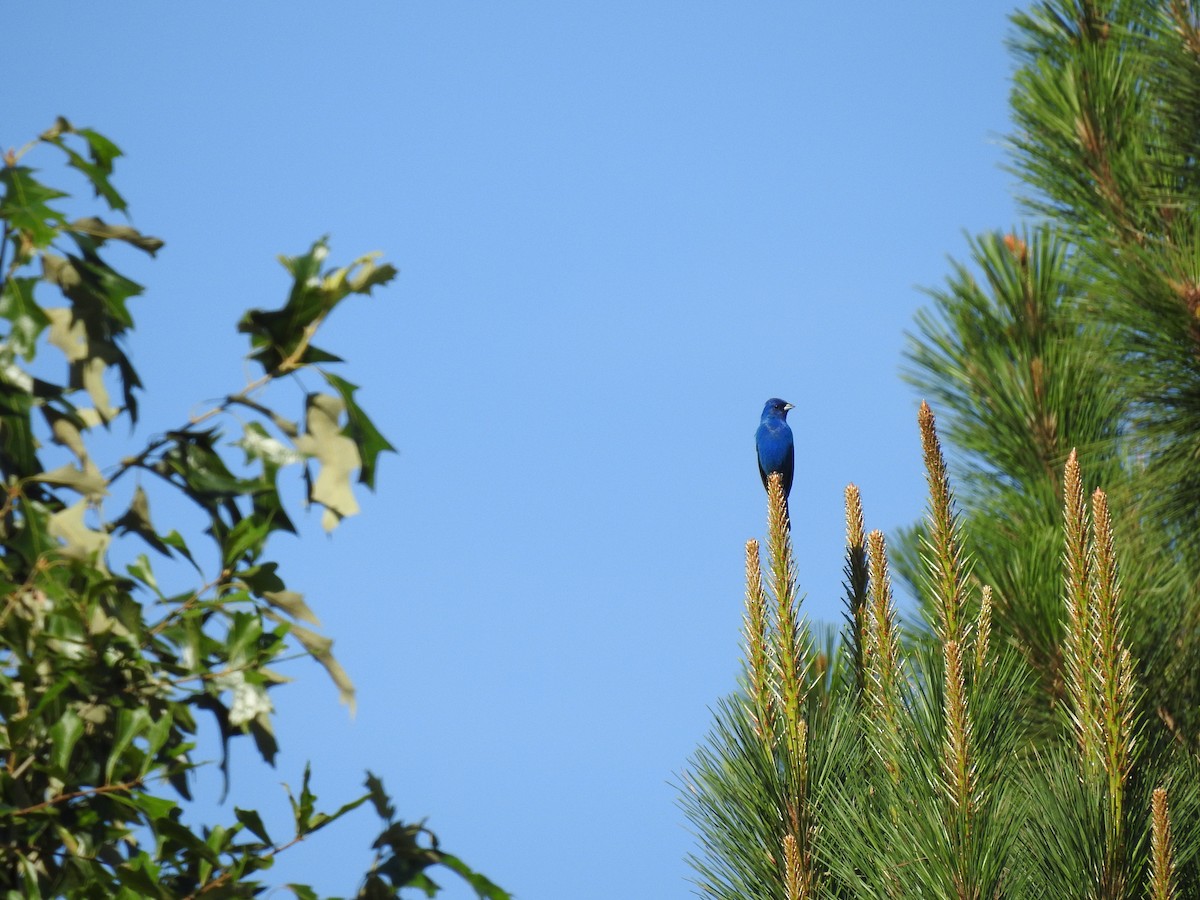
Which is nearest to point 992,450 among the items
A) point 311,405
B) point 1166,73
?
point 1166,73

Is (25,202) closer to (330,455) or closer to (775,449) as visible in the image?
(330,455)

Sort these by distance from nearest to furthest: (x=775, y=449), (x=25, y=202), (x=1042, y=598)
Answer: (x=25, y=202) < (x=1042, y=598) < (x=775, y=449)

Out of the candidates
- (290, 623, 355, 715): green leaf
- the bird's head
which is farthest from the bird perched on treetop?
(290, 623, 355, 715): green leaf

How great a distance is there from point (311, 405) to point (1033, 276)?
24.2 ft

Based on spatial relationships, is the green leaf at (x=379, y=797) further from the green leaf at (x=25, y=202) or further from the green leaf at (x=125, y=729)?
the green leaf at (x=25, y=202)

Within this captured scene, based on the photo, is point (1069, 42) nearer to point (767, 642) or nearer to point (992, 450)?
point (992, 450)

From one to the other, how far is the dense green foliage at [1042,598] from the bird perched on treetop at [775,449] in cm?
304

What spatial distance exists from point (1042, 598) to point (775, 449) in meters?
4.87

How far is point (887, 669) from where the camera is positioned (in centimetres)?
398

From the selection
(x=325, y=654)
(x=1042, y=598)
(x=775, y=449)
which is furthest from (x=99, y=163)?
(x=775, y=449)

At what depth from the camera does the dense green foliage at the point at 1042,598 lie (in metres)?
3.60

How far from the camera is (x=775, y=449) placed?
1154cm

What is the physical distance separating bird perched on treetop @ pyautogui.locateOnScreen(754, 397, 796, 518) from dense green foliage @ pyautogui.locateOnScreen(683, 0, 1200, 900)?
3.04 metres

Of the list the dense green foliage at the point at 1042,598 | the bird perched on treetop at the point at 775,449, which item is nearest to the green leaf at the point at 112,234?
the dense green foliage at the point at 1042,598
